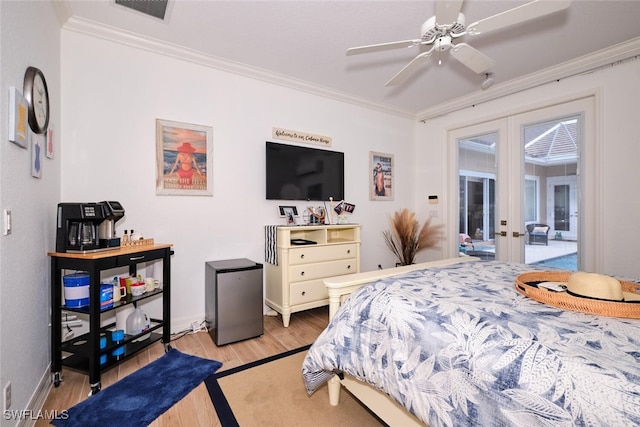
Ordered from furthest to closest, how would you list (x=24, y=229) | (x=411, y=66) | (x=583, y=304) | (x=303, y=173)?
(x=303, y=173) < (x=411, y=66) < (x=24, y=229) < (x=583, y=304)

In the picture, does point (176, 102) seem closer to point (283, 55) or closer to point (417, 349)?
point (283, 55)

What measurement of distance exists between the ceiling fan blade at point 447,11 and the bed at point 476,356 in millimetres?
1495

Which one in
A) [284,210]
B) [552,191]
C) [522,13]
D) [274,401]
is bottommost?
[274,401]

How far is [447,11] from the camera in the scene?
1.55 metres

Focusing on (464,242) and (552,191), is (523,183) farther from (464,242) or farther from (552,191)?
(464,242)

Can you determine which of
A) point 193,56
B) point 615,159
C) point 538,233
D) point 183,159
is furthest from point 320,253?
point 615,159

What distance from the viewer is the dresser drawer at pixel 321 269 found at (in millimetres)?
2744

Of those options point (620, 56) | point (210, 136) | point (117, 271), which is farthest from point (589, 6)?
point (117, 271)

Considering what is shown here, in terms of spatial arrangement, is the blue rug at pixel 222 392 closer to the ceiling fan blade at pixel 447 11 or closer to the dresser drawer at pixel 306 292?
the dresser drawer at pixel 306 292

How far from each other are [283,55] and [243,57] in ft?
1.31

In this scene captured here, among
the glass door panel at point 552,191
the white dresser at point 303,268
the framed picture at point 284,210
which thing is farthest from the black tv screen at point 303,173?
the glass door panel at point 552,191

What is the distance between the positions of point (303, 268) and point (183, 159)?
155cm

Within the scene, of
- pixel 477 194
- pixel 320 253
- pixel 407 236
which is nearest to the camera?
pixel 320 253

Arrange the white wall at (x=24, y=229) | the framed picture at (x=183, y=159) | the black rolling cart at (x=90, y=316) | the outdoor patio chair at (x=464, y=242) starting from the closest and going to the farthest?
the white wall at (x=24, y=229)
the black rolling cart at (x=90, y=316)
the framed picture at (x=183, y=159)
the outdoor patio chair at (x=464, y=242)
